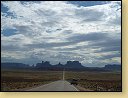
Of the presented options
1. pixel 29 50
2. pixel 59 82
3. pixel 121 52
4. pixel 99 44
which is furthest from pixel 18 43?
pixel 121 52

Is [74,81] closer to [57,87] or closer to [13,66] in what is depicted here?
[57,87]

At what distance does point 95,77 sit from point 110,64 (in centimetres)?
18

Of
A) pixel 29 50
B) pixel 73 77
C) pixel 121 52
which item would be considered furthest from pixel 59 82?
pixel 121 52

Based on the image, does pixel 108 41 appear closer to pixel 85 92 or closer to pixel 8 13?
pixel 85 92

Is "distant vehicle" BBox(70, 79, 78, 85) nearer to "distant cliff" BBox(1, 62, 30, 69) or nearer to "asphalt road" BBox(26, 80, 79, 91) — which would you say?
"asphalt road" BBox(26, 80, 79, 91)

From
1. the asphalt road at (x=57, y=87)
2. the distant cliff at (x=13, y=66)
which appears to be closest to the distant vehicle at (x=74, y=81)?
the asphalt road at (x=57, y=87)

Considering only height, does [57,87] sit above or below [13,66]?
below

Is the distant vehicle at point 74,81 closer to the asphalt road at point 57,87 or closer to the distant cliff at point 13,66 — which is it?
the asphalt road at point 57,87

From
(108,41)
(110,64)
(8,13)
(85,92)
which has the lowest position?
(85,92)

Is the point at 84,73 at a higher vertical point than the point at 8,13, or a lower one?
lower

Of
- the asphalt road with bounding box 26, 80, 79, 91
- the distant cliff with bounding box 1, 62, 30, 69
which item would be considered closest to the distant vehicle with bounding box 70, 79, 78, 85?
the asphalt road with bounding box 26, 80, 79, 91

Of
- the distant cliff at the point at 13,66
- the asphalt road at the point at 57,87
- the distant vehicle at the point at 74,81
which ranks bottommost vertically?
the asphalt road at the point at 57,87

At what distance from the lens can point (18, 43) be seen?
3.18m

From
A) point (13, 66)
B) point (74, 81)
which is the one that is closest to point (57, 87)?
point (74, 81)
